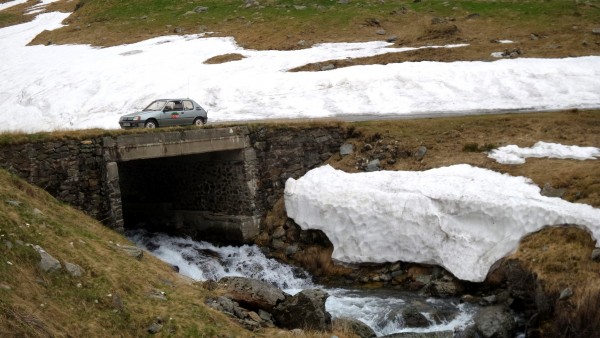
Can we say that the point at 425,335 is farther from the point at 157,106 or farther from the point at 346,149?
the point at 157,106

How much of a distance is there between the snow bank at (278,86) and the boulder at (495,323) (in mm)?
14206

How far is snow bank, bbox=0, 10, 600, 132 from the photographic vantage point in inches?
1114

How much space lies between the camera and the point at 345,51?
125 ft

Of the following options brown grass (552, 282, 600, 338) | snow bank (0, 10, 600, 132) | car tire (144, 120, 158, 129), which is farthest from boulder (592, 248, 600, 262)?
car tire (144, 120, 158, 129)

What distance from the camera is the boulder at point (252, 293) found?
13852mm

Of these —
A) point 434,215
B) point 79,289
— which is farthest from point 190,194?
point 79,289

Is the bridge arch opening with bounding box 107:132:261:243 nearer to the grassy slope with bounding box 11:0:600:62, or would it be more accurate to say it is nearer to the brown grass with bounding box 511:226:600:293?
the brown grass with bounding box 511:226:600:293

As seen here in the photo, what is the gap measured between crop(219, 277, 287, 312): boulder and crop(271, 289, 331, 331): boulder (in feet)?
0.77

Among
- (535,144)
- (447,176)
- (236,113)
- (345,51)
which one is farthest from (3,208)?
(345,51)

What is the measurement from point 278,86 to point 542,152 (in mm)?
15683

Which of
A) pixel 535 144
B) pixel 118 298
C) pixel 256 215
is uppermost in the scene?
pixel 118 298

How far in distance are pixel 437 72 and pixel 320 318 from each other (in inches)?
788

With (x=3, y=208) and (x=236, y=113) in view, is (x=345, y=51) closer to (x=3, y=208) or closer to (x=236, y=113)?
(x=236, y=113)

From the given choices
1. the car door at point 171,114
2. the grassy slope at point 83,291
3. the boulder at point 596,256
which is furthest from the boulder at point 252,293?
the car door at point 171,114
